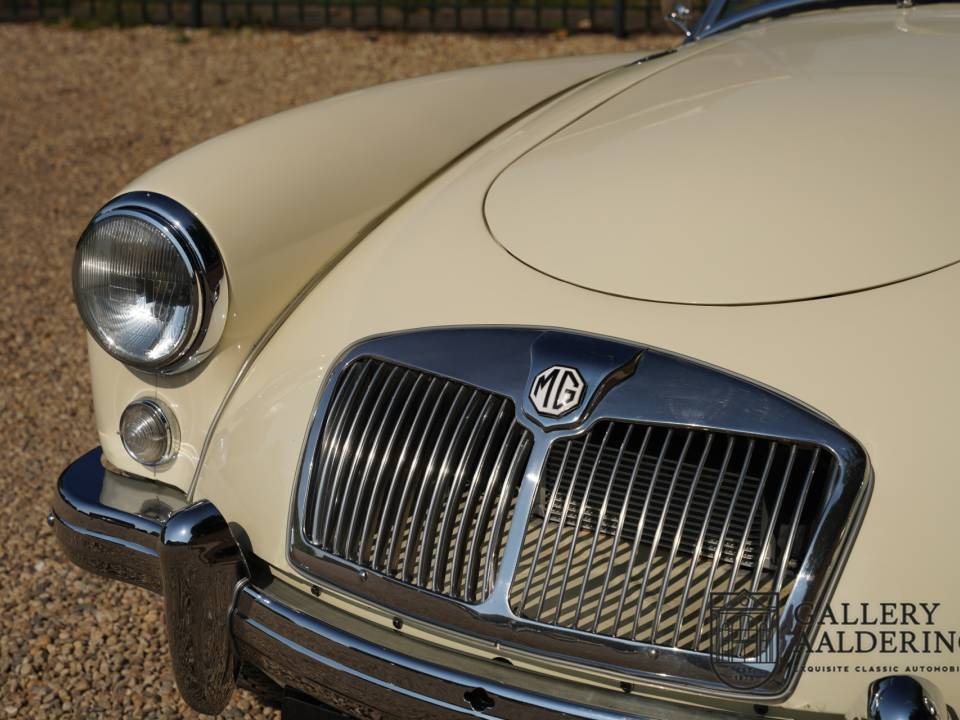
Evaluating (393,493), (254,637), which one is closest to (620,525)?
(393,493)

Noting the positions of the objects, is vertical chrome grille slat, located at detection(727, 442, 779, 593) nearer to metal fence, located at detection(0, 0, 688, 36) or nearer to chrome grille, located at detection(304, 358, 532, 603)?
chrome grille, located at detection(304, 358, 532, 603)

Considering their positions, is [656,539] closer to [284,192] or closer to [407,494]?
[407,494]

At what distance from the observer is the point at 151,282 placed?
79.9 inches

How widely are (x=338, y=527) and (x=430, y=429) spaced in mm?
222

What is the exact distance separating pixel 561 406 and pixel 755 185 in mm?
560

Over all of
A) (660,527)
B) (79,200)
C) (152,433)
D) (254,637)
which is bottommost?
(79,200)

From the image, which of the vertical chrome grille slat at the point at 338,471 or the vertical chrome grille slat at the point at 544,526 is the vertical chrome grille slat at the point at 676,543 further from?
the vertical chrome grille slat at the point at 338,471

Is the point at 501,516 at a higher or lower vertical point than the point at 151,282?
lower

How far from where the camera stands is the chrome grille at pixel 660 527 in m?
1.54

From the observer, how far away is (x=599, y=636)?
5.14 feet

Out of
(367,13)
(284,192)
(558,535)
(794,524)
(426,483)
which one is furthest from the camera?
(367,13)

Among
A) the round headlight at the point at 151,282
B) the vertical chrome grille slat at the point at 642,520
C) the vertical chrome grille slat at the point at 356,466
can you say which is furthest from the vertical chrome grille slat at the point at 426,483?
the round headlight at the point at 151,282

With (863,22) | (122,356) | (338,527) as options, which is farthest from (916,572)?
(863,22)

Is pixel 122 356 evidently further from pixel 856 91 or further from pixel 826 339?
pixel 856 91
